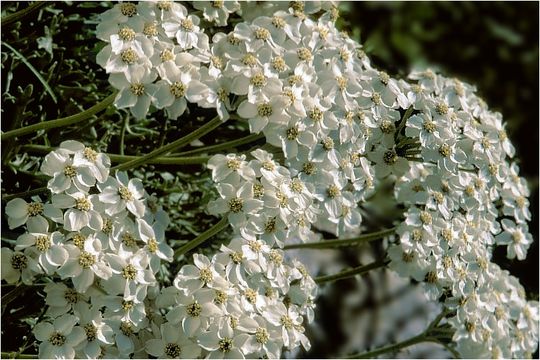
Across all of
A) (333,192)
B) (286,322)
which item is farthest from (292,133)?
(286,322)

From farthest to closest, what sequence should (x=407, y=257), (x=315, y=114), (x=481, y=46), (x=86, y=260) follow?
(x=481, y=46) → (x=407, y=257) → (x=315, y=114) → (x=86, y=260)

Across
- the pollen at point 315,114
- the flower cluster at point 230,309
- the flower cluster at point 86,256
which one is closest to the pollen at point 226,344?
the flower cluster at point 230,309

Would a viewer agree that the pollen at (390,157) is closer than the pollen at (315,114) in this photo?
No

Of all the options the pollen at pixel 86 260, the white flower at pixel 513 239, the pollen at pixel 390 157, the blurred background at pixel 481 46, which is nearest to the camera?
the pollen at pixel 86 260

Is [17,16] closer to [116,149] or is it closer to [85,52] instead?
[85,52]

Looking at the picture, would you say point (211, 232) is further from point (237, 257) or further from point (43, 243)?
point (43, 243)

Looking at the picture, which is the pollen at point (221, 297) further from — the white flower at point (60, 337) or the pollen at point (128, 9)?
the pollen at point (128, 9)
